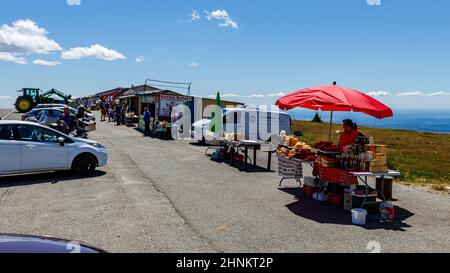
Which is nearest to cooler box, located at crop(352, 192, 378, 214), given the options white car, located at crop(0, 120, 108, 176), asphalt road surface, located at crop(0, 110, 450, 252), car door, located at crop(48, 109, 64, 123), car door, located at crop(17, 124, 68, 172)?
asphalt road surface, located at crop(0, 110, 450, 252)

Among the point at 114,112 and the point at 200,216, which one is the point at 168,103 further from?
the point at 200,216

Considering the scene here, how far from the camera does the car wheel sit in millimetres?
11289

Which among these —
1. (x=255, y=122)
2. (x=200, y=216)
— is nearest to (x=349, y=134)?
(x=200, y=216)

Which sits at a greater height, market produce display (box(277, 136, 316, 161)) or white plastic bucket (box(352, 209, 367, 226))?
market produce display (box(277, 136, 316, 161))

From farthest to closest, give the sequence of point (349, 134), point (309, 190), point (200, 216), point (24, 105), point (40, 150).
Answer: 1. point (24, 105)
2. point (40, 150)
3. point (309, 190)
4. point (349, 134)
5. point (200, 216)

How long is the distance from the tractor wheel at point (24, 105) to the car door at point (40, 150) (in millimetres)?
41415

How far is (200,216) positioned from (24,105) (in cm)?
4753

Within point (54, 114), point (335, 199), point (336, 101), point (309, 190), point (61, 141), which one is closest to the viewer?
point (336, 101)

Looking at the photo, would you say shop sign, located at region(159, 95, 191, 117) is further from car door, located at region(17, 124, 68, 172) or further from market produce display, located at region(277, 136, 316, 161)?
market produce display, located at region(277, 136, 316, 161)

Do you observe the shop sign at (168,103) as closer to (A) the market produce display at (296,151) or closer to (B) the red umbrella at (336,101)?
(A) the market produce display at (296,151)

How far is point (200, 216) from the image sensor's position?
751 cm

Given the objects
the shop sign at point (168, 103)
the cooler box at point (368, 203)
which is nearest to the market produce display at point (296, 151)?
the cooler box at point (368, 203)

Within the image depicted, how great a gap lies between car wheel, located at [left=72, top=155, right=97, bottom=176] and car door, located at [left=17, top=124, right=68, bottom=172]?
30cm

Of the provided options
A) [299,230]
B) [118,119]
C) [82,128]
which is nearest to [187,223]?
[299,230]
